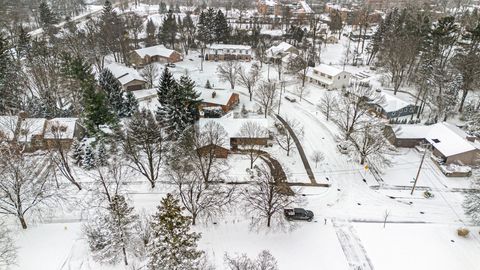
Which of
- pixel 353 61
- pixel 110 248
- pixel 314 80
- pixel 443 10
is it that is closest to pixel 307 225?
pixel 110 248

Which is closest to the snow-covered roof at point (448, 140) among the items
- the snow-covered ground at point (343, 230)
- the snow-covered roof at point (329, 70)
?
the snow-covered ground at point (343, 230)

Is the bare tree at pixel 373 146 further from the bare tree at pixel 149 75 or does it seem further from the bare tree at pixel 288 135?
the bare tree at pixel 149 75

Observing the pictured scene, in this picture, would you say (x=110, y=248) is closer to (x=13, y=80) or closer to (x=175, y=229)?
(x=175, y=229)

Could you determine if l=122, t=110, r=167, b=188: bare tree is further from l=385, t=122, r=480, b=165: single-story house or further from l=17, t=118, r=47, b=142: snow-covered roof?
l=385, t=122, r=480, b=165: single-story house

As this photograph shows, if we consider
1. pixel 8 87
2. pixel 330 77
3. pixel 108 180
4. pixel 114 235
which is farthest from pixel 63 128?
pixel 330 77

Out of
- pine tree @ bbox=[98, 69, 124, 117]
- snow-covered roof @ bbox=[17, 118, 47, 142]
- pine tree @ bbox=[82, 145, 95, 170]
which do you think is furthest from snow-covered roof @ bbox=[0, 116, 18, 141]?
pine tree @ bbox=[98, 69, 124, 117]

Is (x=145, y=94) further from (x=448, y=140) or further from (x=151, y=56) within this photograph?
(x=448, y=140)
